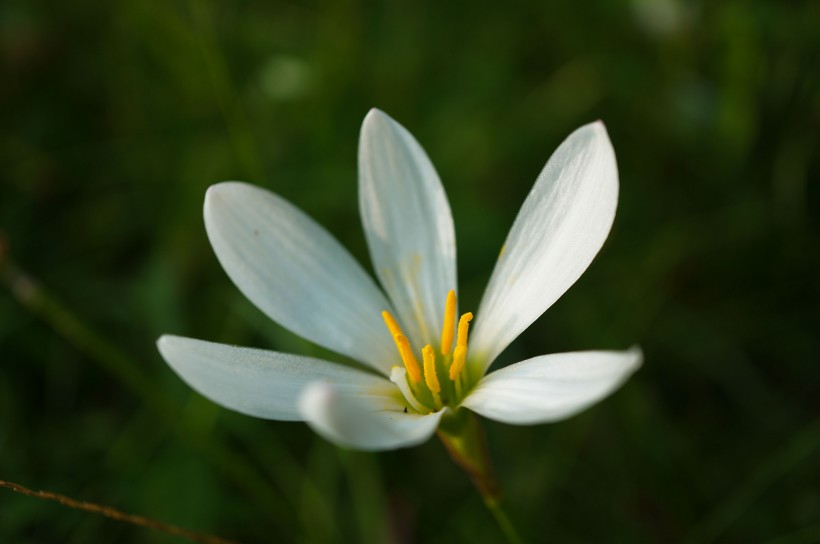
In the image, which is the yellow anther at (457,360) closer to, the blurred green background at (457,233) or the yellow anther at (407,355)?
the yellow anther at (407,355)

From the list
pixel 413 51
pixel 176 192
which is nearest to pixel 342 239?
pixel 176 192

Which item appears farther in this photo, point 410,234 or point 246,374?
point 410,234

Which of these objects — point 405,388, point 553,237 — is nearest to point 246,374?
point 405,388

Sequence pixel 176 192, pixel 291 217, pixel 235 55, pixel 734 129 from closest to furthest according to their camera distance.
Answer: pixel 291 217 → pixel 734 129 → pixel 176 192 → pixel 235 55

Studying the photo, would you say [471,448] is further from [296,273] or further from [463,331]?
[296,273]

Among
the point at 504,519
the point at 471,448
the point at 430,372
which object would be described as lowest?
the point at 504,519

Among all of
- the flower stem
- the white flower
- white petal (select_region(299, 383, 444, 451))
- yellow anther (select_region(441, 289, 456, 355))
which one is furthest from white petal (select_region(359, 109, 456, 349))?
white petal (select_region(299, 383, 444, 451))

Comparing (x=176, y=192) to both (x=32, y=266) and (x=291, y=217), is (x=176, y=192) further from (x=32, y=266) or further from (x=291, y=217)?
(x=291, y=217)

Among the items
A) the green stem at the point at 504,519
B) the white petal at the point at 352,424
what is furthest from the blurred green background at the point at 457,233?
the white petal at the point at 352,424
